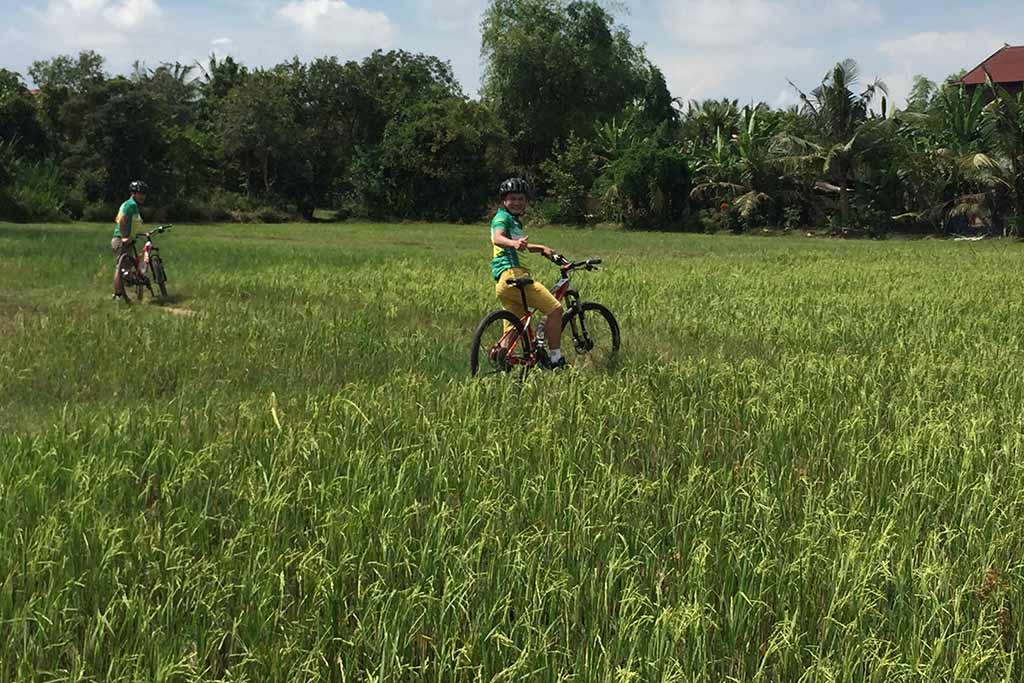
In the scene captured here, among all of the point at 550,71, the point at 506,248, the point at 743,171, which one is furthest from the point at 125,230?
the point at 550,71

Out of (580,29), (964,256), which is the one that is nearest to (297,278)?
(964,256)

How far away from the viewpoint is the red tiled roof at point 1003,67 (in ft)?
168

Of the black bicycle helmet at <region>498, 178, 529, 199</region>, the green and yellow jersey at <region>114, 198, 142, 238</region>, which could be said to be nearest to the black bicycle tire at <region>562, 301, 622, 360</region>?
the black bicycle helmet at <region>498, 178, 529, 199</region>

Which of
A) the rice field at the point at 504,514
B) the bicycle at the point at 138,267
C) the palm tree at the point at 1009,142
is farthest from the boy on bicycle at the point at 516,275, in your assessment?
the palm tree at the point at 1009,142

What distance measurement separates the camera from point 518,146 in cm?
4575

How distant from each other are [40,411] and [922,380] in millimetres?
5985

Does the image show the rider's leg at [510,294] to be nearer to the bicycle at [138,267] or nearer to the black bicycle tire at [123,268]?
the bicycle at [138,267]

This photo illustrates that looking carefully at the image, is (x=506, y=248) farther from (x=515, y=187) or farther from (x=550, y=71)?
(x=550, y=71)

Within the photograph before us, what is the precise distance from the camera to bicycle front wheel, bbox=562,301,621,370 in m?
6.98

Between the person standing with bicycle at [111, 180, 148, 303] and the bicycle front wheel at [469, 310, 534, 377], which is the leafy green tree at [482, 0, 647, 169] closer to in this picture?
the person standing with bicycle at [111, 180, 148, 303]

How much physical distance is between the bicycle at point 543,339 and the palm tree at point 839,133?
89.0 feet

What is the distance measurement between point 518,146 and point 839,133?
18.5m

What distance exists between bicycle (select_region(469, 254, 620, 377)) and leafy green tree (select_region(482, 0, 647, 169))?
3739 centimetres

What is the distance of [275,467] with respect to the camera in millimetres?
3795
